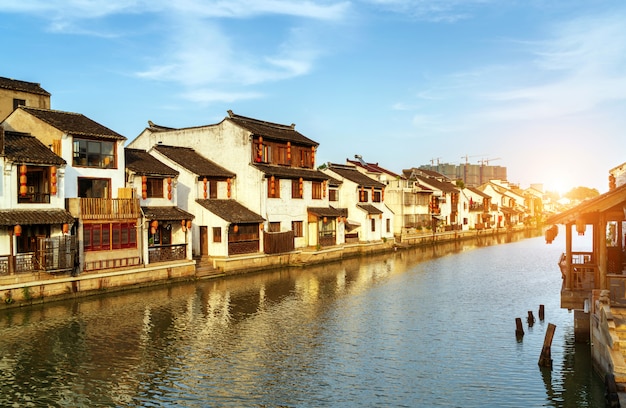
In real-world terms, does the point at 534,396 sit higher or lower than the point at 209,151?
lower

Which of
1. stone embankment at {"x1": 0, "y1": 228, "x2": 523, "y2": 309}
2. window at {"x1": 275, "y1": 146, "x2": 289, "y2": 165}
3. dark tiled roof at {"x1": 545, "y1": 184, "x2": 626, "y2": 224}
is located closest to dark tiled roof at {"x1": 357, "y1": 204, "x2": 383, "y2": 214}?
stone embankment at {"x1": 0, "y1": 228, "x2": 523, "y2": 309}

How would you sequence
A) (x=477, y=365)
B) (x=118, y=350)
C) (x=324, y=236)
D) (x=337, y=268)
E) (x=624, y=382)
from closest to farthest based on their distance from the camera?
(x=624, y=382) → (x=477, y=365) → (x=118, y=350) → (x=337, y=268) → (x=324, y=236)

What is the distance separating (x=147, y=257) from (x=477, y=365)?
26.2 m

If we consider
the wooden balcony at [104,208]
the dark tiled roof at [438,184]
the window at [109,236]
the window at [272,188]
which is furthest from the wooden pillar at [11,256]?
the dark tiled roof at [438,184]

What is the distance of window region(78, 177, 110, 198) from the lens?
38.2 meters

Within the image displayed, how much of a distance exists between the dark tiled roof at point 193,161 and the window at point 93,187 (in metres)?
9.95

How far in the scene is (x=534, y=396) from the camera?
1925 centimetres

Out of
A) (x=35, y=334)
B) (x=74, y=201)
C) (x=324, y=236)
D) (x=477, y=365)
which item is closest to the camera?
(x=477, y=365)

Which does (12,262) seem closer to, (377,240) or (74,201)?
(74,201)

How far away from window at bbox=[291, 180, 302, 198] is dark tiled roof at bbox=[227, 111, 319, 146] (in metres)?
4.58

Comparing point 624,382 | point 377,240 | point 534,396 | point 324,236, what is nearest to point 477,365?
point 534,396

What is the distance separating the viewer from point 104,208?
125ft

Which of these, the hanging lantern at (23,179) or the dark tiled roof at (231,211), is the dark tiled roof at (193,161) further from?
the hanging lantern at (23,179)

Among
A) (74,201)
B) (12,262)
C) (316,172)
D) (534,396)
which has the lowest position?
(534,396)
